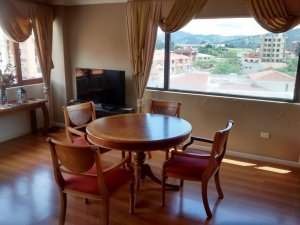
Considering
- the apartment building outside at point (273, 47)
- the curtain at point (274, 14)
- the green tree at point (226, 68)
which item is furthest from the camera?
→ the green tree at point (226, 68)

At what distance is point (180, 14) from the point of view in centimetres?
388

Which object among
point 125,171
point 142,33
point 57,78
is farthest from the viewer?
point 57,78

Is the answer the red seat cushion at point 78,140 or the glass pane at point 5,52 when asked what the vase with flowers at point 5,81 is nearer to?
the glass pane at point 5,52

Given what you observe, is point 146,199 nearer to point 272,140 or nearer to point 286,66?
point 272,140

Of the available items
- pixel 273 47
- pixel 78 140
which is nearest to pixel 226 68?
pixel 273 47

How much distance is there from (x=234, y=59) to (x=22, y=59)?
3568mm

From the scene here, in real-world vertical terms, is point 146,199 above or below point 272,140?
below

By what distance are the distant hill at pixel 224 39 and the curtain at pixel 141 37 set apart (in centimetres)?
25

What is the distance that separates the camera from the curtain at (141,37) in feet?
13.5

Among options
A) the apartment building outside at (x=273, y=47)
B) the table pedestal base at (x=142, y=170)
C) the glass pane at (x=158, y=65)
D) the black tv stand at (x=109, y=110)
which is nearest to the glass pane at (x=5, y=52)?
the black tv stand at (x=109, y=110)

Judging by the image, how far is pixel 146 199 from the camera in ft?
9.41

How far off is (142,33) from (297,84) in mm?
2294

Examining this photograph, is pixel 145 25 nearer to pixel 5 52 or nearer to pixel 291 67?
pixel 291 67

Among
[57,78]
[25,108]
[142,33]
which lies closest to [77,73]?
[57,78]
